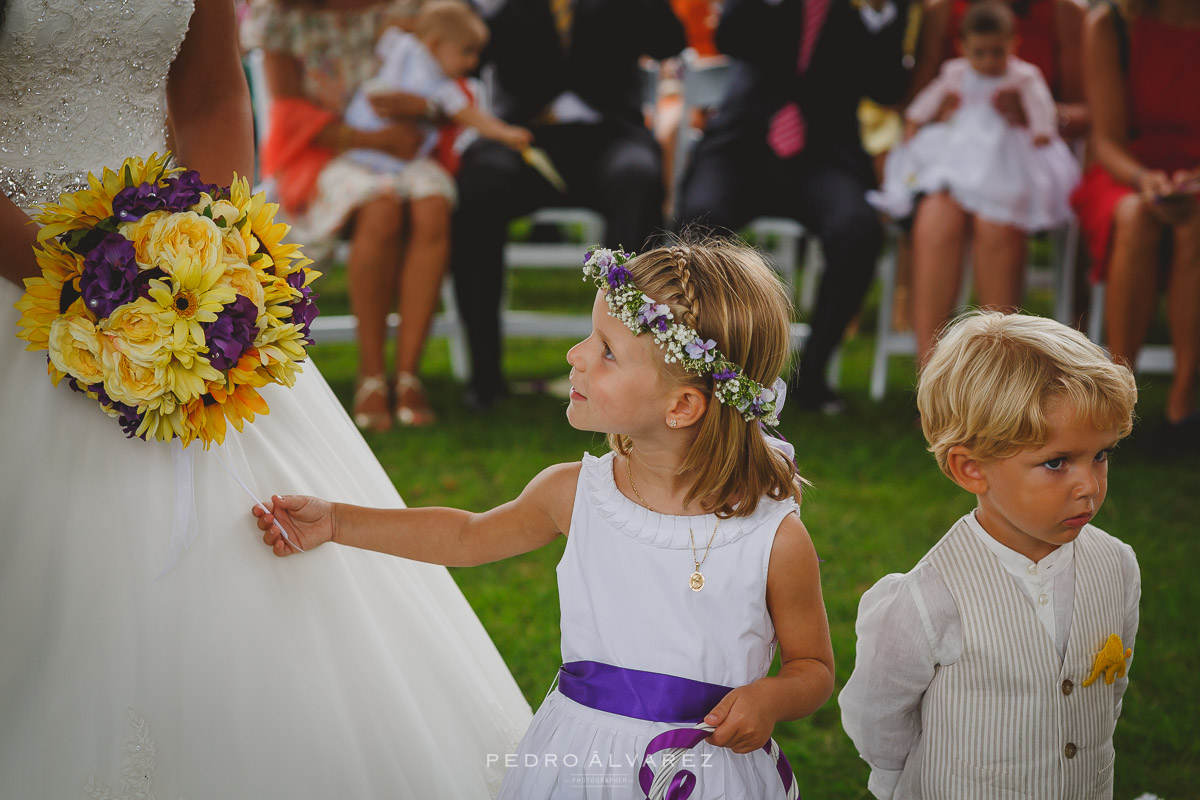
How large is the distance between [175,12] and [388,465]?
8.21 ft

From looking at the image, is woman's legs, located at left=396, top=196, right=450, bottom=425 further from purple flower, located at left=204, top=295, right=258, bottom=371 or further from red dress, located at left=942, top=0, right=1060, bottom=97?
purple flower, located at left=204, top=295, right=258, bottom=371

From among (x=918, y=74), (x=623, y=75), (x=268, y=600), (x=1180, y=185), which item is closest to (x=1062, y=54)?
(x=918, y=74)

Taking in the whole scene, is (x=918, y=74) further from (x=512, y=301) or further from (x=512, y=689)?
(x=512, y=689)

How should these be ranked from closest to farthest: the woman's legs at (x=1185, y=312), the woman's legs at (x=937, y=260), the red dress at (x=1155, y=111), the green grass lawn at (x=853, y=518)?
the green grass lawn at (x=853, y=518)
the woman's legs at (x=1185, y=312)
the red dress at (x=1155, y=111)
the woman's legs at (x=937, y=260)

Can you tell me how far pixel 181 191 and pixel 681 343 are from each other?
2.60 ft

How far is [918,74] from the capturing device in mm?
5461

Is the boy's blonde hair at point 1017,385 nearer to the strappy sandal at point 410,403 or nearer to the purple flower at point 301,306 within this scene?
the purple flower at point 301,306

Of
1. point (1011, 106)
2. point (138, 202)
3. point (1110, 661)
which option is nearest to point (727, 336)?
point (1110, 661)

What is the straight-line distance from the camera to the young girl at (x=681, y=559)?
66.8 inches

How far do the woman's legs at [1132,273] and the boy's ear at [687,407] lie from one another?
10.9 feet

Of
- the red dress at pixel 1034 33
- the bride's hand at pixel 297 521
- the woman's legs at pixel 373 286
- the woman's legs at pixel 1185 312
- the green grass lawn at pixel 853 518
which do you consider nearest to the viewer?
the bride's hand at pixel 297 521

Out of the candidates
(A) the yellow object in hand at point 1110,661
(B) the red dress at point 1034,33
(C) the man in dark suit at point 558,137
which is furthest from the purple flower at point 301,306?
(B) the red dress at point 1034,33

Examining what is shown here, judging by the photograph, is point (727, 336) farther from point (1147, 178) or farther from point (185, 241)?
point (1147, 178)

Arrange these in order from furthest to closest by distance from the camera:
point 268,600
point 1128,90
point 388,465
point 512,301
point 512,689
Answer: point 512,301
point 1128,90
point 388,465
point 512,689
point 268,600
